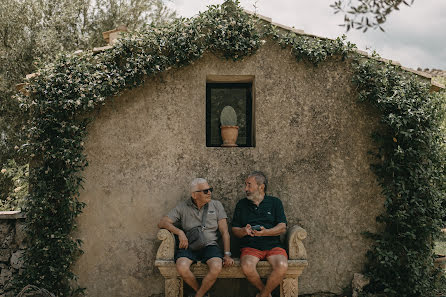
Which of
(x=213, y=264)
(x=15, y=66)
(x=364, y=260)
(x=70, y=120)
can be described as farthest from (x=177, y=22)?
(x=15, y=66)

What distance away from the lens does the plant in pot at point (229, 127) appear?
600cm

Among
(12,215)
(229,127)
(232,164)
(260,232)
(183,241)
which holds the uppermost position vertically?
(229,127)

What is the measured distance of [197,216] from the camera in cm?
539

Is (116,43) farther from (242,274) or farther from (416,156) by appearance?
(416,156)

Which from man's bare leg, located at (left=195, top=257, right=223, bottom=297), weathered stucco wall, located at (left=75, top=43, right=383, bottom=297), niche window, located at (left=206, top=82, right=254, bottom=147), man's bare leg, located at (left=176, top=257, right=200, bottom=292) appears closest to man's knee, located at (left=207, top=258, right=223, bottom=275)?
man's bare leg, located at (left=195, top=257, right=223, bottom=297)

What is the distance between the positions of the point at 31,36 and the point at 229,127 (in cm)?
1015

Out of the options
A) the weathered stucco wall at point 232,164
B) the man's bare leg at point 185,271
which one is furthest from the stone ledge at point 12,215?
the man's bare leg at point 185,271

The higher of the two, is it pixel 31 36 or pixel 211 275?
pixel 31 36

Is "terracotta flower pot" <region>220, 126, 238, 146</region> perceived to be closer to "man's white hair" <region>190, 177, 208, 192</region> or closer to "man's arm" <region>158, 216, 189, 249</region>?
"man's white hair" <region>190, 177, 208, 192</region>

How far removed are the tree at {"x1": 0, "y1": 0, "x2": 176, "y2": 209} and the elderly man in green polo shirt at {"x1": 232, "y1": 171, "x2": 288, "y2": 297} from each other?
893 centimetres

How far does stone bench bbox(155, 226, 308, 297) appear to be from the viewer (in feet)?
16.8

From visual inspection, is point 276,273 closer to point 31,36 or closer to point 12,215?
point 12,215

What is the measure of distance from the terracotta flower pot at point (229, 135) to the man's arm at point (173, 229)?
1.32m

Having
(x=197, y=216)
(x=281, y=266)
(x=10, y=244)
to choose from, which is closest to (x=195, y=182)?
(x=197, y=216)
